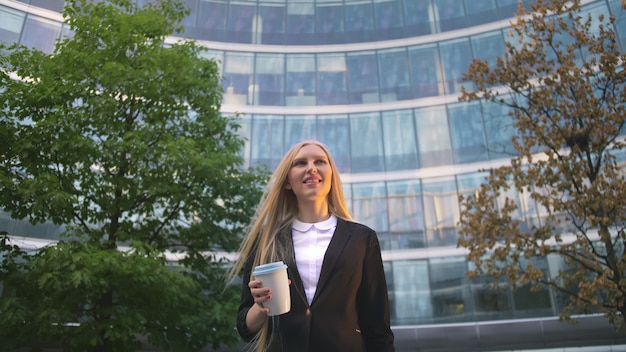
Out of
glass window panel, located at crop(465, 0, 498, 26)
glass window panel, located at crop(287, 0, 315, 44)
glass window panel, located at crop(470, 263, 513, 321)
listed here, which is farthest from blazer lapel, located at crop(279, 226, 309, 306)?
glass window panel, located at crop(287, 0, 315, 44)

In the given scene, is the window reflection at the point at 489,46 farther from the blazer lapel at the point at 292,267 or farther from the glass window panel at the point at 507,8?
the blazer lapel at the point at 292,267

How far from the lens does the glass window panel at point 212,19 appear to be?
75.8 feet

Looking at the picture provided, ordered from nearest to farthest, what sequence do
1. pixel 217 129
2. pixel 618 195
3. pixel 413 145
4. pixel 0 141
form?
pixel 0 141 < pixel 618 195 < pixel 217 129 < pixel 413 145

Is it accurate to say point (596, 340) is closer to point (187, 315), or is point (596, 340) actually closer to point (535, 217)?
point (535, 217)

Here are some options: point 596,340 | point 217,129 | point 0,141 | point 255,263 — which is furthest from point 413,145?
point 255,263

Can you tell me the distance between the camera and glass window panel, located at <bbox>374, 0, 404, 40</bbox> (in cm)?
2348

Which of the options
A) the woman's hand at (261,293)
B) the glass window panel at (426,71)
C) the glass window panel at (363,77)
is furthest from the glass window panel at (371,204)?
the woman's hand at (261,293)

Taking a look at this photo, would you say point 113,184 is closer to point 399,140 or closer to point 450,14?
point 399,140

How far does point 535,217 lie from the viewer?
1886 centimetres

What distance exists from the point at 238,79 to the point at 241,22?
3182mm

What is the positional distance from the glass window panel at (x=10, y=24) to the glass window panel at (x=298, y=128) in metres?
11.8

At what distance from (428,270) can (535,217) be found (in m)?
4.74

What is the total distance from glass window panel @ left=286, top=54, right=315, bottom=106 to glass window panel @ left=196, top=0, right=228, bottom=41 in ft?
11.9

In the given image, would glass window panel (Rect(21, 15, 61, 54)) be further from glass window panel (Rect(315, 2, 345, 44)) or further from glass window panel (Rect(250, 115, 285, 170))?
glass window panel (Rect(315, 2, 345, 44))
